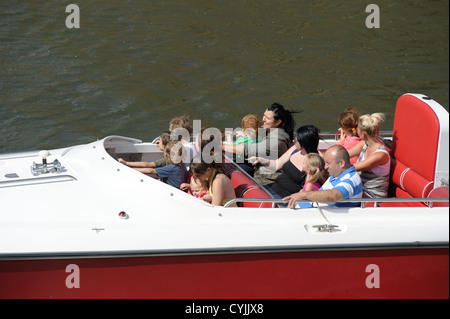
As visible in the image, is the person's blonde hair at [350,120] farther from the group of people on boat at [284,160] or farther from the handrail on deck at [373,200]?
the handrail on deck at [373,200]

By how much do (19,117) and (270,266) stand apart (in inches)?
234

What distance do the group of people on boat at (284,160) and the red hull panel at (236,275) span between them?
1.37ft

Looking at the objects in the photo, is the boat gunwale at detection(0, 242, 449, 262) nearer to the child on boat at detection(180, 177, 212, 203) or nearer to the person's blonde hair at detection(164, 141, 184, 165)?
the child on boat at detection(180, 177, 212, 203)

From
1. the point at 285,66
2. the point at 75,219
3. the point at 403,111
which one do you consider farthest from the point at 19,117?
the point at 403,111

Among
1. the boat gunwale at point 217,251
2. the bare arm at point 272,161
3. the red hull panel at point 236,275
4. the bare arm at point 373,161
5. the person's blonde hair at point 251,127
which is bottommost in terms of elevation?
the red hull panel at point 236,275

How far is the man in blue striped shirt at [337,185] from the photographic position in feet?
12.3

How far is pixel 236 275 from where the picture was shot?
3656 mm

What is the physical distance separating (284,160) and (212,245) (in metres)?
1.45

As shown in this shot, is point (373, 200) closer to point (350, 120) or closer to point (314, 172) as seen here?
point (314, 172)

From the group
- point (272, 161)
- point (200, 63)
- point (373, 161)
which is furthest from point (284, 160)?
point (200, 63)

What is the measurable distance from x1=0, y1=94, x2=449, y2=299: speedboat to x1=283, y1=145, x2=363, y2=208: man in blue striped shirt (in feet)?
0.36

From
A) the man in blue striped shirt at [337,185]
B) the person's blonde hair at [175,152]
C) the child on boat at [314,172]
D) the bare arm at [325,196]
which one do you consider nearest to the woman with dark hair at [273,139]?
the person's blonde hair at [175,152]

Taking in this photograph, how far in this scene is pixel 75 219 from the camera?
3.77 m

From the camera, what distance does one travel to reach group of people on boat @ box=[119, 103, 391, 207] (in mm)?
3898
